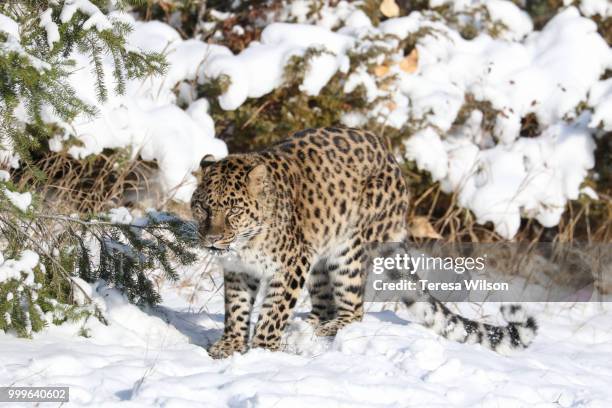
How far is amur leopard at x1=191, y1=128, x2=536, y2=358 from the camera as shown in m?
6.24

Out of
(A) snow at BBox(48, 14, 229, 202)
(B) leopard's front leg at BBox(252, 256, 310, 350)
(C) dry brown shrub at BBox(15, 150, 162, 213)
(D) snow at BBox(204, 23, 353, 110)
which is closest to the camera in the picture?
(B) leopard's front leg at BBox(252, 256, 310, 350)

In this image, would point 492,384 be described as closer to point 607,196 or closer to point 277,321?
point 277,321

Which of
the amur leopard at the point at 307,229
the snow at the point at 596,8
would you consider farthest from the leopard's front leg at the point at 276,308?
the snow at the point at 596,8

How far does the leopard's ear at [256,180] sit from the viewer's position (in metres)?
6.21

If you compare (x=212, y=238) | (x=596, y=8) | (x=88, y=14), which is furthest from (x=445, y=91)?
(x=88, y=14)

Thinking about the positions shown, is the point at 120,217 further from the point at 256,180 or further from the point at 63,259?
the point at 256,180

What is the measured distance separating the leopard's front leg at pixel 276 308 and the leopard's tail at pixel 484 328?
111 centimetres

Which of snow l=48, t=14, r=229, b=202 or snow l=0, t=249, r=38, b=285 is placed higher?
snow l=48, t=14, r=229, b=202

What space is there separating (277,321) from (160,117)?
3.56 meters

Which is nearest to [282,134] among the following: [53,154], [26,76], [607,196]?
[53,154]

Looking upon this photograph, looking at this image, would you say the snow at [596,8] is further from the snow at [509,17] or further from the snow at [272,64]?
the snow at [272,64]

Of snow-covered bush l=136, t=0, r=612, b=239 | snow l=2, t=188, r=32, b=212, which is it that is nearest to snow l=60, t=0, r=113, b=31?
snow l=2, t=188, r=32, b=212

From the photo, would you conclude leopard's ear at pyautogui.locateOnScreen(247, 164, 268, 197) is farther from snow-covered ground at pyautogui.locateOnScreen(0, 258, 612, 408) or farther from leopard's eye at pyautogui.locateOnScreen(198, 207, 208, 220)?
snow-covered ground at pyautogui.locateOnScreen(0, 258, 612, 408)

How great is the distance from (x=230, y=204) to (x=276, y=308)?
81cm
